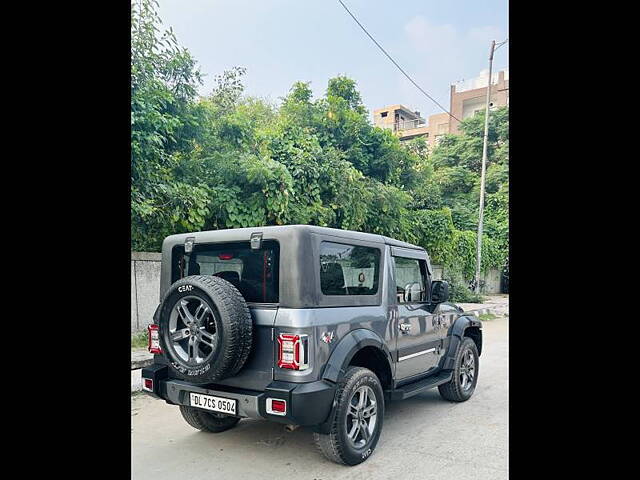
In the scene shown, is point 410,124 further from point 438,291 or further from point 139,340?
point 438,291

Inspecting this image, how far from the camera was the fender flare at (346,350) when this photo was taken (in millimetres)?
3191

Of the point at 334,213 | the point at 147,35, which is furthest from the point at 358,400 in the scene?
the point at 334,213

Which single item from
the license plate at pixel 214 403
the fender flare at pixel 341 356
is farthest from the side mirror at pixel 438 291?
the license plate at pixel 214 403

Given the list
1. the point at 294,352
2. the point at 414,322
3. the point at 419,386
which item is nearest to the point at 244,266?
the point at 294,352

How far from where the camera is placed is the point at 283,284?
3.20 m

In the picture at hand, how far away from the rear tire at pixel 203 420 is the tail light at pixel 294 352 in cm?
121

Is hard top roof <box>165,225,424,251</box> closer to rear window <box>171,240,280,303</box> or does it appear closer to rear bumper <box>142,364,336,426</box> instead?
rear window <box>171,240,280,303</box>

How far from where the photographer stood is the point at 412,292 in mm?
4441

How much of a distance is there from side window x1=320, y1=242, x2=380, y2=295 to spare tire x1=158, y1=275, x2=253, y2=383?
25.6 inches

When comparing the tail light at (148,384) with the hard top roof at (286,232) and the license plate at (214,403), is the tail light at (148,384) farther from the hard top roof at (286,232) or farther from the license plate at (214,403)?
the hard top roof at (286,232)

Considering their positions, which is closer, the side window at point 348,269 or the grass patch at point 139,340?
the side window at point 348,269
